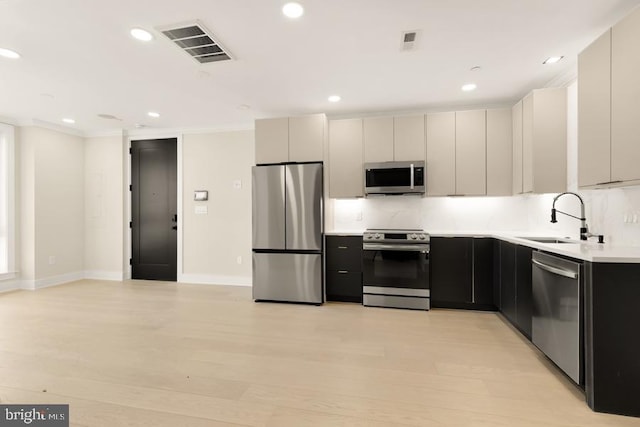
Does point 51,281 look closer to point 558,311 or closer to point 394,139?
point 394,139

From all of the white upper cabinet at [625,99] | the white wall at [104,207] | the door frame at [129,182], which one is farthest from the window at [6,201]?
the white upper cabinet at [625,99]

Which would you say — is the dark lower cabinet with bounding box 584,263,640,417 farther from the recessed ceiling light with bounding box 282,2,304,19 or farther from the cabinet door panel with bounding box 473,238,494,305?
the recessed ceiling light with bounding box 282,2,304,19

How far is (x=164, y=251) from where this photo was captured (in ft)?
17.8

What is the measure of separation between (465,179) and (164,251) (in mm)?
5149

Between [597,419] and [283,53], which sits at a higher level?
[283,53]

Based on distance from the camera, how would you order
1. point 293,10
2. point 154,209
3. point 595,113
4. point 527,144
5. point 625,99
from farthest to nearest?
point 154,209
point 527,144
point 595,113
point 293,10
point 625,99

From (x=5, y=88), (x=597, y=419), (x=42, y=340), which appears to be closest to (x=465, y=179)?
(x=597, y=419)

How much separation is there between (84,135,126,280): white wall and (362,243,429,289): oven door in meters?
4.61

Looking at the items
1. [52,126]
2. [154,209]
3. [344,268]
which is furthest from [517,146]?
[52,126]

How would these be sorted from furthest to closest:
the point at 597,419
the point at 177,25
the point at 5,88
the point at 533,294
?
the point at 5,88 → the point at 533,294 → the point at 177,25 → the point at 597,419

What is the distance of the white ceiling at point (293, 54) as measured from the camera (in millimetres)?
2150

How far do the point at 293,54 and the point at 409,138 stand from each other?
2053 mm

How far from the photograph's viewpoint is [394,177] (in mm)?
4043

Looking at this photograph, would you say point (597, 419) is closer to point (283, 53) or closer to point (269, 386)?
point (269, 386)
